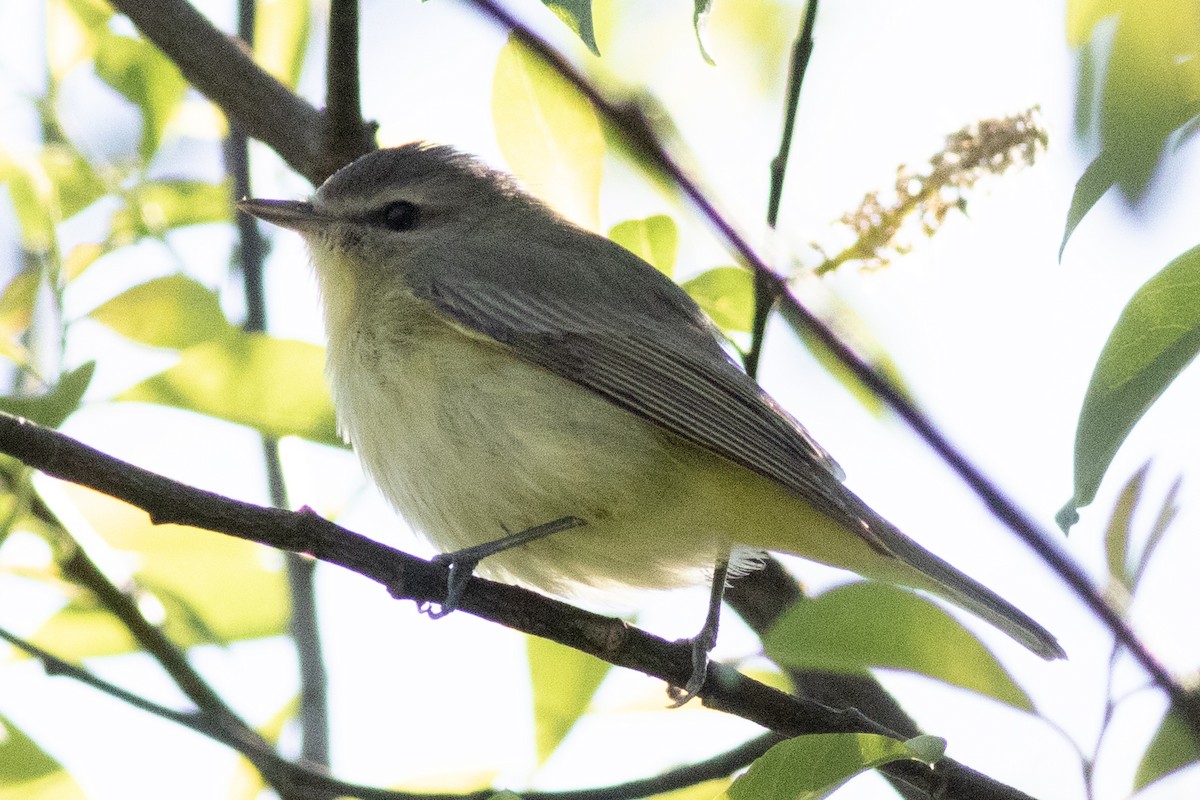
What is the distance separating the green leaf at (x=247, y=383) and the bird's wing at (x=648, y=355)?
509 millimetres

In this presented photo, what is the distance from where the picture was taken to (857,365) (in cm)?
331

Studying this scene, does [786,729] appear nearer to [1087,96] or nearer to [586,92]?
[1087,96]

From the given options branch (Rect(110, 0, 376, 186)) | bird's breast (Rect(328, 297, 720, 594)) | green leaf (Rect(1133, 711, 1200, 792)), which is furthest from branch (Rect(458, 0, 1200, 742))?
branch (Rect(110, 0, 376, 186))

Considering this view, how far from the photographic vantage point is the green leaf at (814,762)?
7.33 feet

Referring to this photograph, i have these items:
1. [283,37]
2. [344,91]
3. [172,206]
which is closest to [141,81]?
[172,206]

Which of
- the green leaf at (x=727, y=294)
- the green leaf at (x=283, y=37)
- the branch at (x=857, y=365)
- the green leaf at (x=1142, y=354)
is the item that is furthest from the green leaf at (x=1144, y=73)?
the green leaf at (x=283, y=37)

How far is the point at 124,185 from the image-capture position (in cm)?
402

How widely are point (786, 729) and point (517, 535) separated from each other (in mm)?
960

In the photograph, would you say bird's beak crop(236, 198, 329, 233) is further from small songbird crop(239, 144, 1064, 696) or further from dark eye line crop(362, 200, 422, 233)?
small songbird crop(239, 144, 1064, 696)

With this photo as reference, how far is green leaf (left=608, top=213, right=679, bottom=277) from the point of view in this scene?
3.57 metres

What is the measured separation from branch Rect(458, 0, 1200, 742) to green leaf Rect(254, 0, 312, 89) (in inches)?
36.2

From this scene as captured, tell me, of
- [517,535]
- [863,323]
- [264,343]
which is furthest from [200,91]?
[863,323]

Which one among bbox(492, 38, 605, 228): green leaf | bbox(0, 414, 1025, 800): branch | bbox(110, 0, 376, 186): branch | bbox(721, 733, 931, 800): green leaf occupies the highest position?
bbox(110, 0, 376, 186): branch

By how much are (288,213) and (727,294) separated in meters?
1.59
